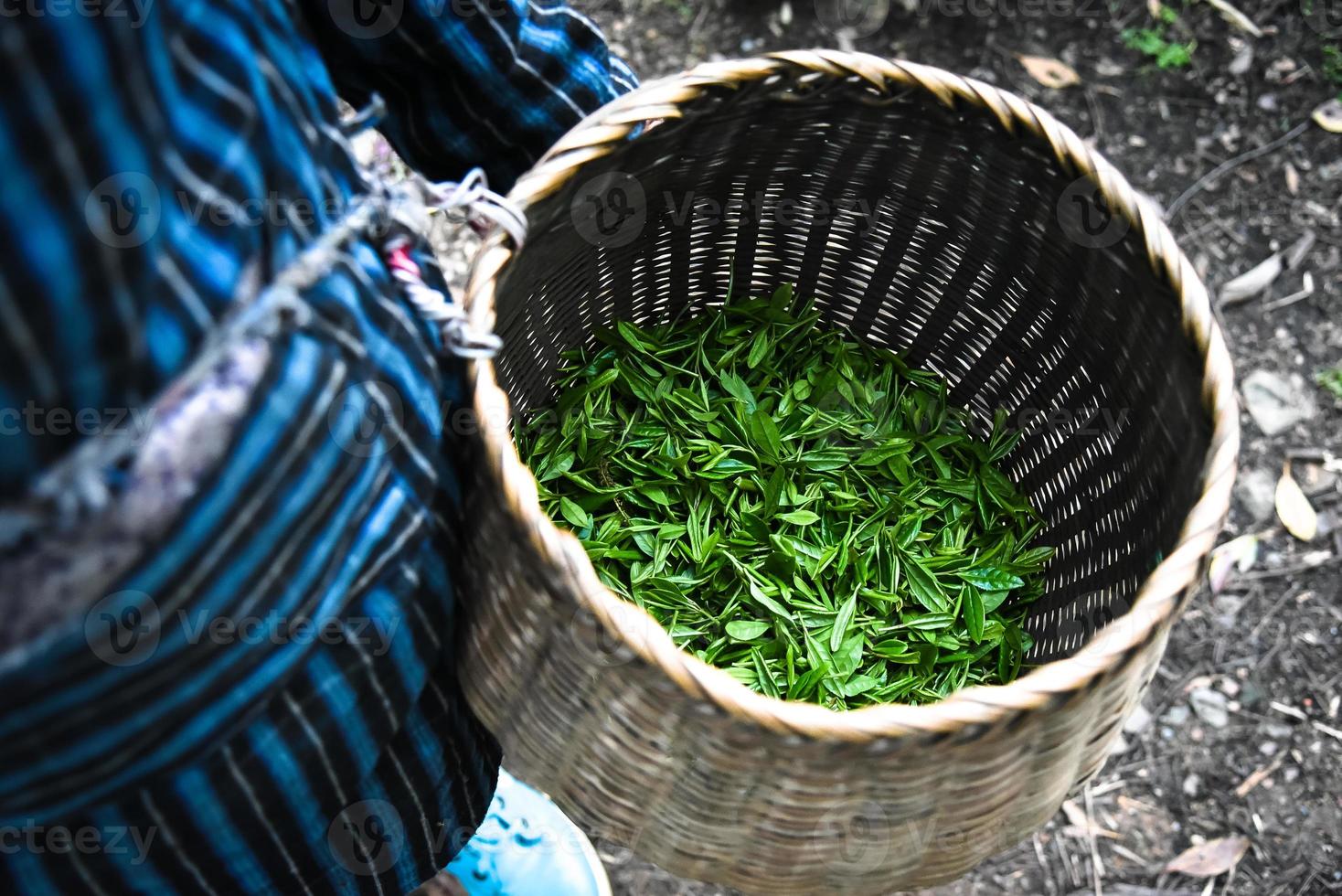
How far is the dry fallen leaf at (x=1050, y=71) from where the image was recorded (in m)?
1.50

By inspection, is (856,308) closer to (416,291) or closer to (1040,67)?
(416,291)

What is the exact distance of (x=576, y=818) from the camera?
2.11 ft

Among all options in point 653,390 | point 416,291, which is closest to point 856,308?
point 653,390

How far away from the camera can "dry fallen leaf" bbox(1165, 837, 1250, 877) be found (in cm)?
112

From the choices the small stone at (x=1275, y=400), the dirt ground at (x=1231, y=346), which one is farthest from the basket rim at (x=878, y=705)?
the small stone at (x=1275, y=400)

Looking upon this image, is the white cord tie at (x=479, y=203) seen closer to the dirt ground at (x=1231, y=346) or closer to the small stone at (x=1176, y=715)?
the dirt ground at (x=1231, y=346)

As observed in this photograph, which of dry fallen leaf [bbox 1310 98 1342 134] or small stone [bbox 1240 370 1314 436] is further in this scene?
dry fallen leaf [bbox 1310 98 1342 134]

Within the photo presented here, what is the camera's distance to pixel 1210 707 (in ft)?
3.91

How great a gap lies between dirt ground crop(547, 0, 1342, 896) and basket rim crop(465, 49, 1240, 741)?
67cm

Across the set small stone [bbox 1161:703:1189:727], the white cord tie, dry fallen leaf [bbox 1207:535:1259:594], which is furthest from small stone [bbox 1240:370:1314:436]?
the white cord tie

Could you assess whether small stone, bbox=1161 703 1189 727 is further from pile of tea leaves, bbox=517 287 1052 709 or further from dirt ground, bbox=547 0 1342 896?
pile of tea leaves, bbox=517 287 1052 709

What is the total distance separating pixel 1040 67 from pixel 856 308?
0.74 m

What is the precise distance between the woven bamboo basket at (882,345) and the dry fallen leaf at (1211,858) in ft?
1.50

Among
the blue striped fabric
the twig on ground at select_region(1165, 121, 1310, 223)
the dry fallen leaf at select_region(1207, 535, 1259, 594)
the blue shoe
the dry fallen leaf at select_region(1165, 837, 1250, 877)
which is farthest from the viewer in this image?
the twig on ground at select_region(1165, 121, 1310, 223)
